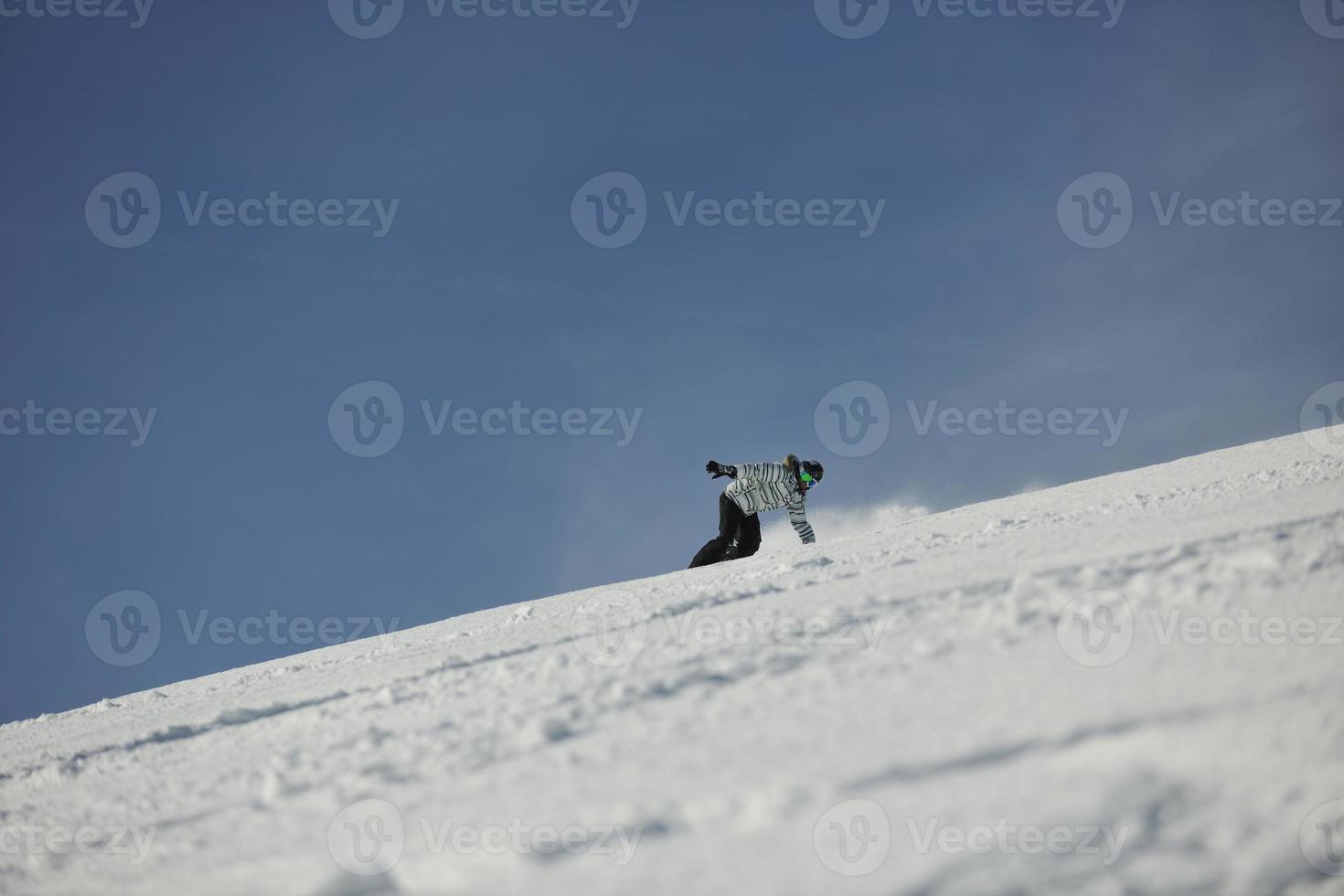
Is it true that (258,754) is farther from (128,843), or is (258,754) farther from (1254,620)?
(1254,620)

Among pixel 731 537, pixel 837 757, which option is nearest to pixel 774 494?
pixel 731 537

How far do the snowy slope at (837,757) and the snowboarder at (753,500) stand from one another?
614cm

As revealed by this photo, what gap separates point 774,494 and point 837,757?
8085 millimetres

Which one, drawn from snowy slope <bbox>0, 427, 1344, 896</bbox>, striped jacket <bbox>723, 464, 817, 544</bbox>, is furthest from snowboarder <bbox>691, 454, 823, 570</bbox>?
snowy slope <bbox>0, 427, 1344, 896</bbox>

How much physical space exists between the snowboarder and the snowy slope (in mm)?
6136

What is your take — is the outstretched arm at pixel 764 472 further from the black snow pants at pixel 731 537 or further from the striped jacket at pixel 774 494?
the black snow pants at pixel 731 537

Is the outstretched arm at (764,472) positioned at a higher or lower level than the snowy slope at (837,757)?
higher

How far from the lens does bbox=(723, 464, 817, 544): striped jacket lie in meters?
9.56

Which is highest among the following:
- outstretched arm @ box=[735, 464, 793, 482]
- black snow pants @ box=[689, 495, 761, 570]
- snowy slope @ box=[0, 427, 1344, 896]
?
outstretched arm @ box=[735, 464, 793, 482]

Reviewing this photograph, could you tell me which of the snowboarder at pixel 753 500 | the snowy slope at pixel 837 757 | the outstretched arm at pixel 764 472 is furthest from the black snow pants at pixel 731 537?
the snowy slope at pixel 837 757

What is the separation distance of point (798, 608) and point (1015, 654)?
118 cm

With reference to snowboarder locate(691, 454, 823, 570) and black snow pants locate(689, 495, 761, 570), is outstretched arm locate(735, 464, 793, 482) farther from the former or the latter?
black snow pants locate(689, 495, 761, 570)

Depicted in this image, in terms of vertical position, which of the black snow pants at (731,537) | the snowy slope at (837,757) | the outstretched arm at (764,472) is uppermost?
the outstretched arm at (764,472)

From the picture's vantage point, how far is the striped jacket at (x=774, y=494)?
956cm
